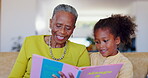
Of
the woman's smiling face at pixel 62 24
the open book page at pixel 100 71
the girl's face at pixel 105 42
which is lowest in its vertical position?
the open book page at pixel 100 71

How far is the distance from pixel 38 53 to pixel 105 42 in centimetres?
43

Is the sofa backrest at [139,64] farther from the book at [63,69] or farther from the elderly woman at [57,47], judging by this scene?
the book at [63,69]

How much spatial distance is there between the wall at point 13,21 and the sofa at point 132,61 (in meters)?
3.42

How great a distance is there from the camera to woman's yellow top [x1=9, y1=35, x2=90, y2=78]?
125 centimetres

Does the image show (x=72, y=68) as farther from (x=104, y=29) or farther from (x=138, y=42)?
(x=138, y=42)

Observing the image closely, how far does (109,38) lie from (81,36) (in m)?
9.40

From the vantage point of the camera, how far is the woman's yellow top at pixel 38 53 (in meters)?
1.25

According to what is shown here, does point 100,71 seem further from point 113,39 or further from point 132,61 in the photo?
point 132,61


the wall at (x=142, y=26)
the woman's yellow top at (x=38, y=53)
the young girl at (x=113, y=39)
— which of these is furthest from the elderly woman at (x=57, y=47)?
the wall at (x=142, y=26)

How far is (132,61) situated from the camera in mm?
1588

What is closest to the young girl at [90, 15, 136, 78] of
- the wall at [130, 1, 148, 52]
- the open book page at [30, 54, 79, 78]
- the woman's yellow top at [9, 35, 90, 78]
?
the woman's yellow top at [9, 35, 90, 78]

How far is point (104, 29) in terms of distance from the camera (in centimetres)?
131

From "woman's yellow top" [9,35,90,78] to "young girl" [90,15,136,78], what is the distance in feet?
0.36

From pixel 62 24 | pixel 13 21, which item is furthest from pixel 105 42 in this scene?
pixel 13 21
